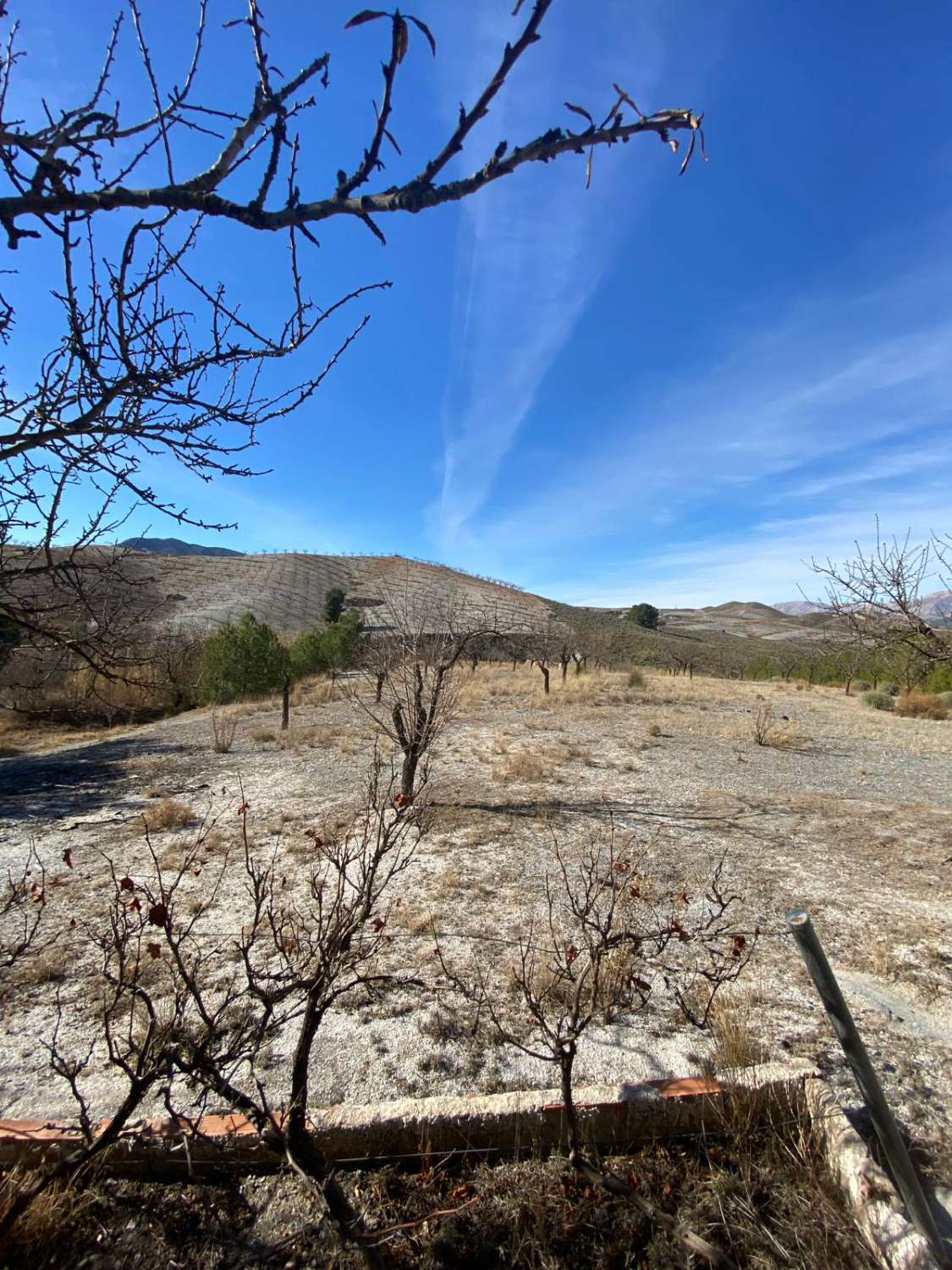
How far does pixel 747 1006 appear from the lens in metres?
2.97

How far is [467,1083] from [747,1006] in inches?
61.6

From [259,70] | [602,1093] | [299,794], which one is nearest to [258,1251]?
[602,1093]

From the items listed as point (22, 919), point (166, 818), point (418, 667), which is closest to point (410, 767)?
point (418, 667)

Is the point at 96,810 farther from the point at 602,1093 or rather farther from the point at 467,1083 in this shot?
the point at 602,1093

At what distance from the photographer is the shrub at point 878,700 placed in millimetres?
20000

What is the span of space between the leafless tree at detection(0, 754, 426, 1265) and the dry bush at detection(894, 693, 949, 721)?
2037 cm

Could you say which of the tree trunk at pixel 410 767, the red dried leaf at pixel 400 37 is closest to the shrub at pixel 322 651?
the tree trunk at pixel 410 767

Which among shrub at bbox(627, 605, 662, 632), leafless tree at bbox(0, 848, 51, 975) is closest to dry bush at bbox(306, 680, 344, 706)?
leafless tree at bbox(0, 848, 51, 975)

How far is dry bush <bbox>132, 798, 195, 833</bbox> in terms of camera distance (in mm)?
6080

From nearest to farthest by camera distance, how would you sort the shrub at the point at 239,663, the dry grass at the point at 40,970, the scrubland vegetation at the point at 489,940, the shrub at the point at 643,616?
the scrubland vegetation at the point at 489,940 < the dry grass at the point at 40,970 < the shrub at the point at 239,663 < the shrub at the point at 643,616

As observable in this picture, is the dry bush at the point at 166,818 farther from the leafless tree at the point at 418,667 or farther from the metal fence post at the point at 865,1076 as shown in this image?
the metal fence post at the point at 865,1076

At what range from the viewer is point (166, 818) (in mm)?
6129

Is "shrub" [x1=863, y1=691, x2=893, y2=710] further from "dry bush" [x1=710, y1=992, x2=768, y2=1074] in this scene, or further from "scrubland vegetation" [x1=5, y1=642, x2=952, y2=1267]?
"dry bush" [x1=710, y1=992, x2=768, y2=1074]

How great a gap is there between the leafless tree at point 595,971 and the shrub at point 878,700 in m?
20.1
